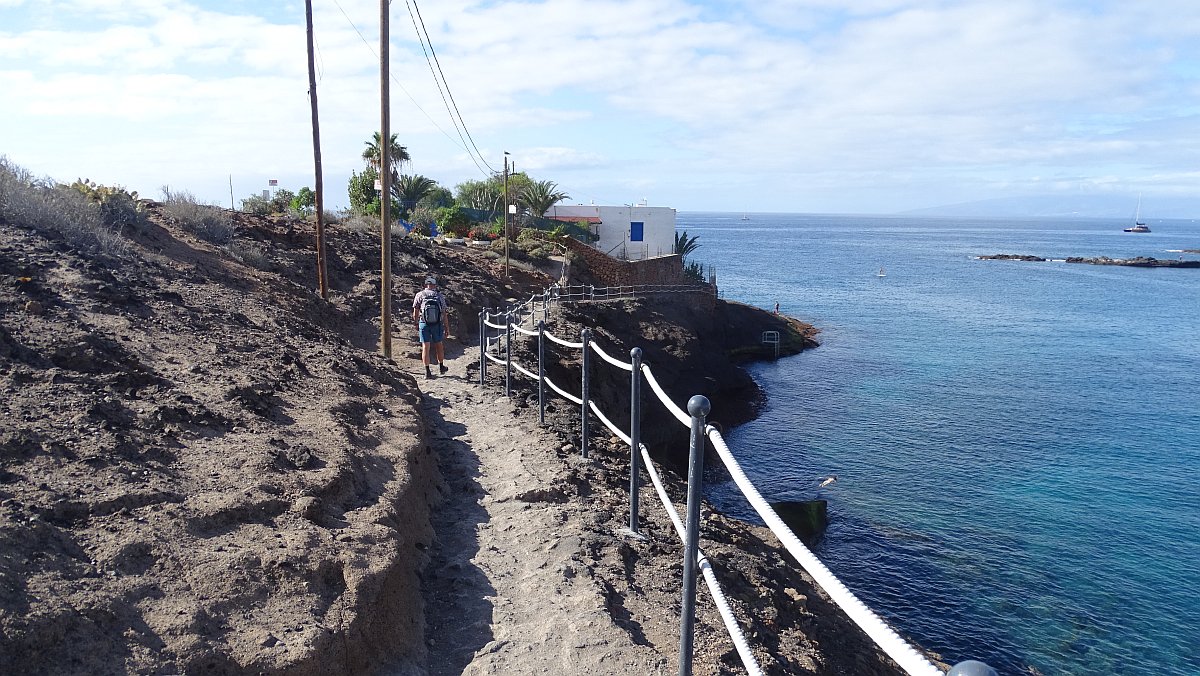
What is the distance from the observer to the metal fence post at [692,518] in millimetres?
2979

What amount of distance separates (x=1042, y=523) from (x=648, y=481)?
661 inches

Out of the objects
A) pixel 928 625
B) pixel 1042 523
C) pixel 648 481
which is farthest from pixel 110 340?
pixel 1042 523

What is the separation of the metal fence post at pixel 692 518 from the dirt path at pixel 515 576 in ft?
1.89

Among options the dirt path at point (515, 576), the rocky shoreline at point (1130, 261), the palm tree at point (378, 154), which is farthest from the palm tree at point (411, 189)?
the rocky shoreline at point (1130, 261)

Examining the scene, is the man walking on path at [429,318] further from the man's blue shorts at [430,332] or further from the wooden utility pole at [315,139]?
the wooden utility pole at [315,139]

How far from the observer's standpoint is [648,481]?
25.4 feet

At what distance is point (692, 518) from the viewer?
3.11m

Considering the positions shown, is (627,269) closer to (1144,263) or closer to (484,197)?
(484,197)

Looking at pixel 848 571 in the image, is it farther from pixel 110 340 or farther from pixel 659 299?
pixel 659 299

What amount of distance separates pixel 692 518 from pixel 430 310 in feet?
32.0

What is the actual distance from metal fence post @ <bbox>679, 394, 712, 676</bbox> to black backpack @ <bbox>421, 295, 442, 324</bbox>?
9536 millimetres

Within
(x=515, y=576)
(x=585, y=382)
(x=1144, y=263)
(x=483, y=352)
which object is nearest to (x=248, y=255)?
(x=483, y=352)

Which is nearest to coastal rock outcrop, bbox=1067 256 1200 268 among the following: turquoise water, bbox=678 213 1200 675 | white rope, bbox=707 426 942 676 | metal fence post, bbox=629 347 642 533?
turquoise water, bbox=678 213 1200 675

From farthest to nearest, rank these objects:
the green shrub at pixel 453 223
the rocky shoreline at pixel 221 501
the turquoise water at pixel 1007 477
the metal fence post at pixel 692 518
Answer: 1. the green shrub at pixel 453 223
2. the turquoise water at pixel 1007 477
3. the rocky shoreline at pixel 221 501
4. the metal fence post at pixel 692 518
